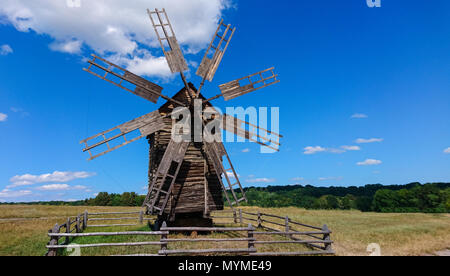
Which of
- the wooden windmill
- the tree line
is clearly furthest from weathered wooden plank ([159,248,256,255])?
the tree line

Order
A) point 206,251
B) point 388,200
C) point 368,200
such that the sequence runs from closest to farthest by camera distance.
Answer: point 206,251
point 388,200
point 368,200

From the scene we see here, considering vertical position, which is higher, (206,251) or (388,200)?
(206,251)

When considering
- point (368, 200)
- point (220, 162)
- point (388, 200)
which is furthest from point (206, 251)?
point (368, 200)

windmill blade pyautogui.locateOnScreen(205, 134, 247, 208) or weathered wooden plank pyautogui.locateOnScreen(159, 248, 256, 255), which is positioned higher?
windmill blade pyautogui.locateOnScreen(205, 134, 247, 208)

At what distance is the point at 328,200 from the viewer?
1983 inches

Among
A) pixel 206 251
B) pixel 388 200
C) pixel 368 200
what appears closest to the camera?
pixel 206 251

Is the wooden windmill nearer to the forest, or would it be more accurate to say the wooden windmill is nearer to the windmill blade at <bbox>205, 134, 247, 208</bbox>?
the windmill blade at <bbox>205, 134, 247, 208</bbox>

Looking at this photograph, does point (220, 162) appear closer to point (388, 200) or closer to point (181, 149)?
point (181, 149)

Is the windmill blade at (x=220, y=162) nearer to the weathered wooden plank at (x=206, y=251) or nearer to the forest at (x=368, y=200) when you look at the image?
the weathered wooden plank at (x=206, y=251)

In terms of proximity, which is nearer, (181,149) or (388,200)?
(181,149)

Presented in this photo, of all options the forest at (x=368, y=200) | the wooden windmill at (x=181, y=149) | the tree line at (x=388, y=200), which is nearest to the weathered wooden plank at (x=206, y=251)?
the wooden windmill at (x=181, y=149)
